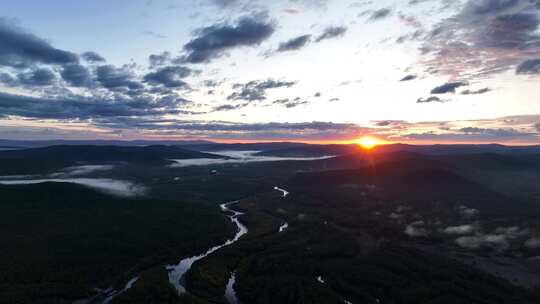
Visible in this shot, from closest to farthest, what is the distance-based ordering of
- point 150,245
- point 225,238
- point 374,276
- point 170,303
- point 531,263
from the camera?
point 170,303 < point 374,276 < point 531,263 < point 150,245 < point 225,238

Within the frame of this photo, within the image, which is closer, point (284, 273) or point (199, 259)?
point (284, 273)

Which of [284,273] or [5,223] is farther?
[5,223]

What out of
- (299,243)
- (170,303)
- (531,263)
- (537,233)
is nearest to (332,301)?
(170,303)

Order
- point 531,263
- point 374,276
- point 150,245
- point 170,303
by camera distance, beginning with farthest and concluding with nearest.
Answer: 1. point 150,245
2. point 531,263
3. point 374,276
4. point 170,303

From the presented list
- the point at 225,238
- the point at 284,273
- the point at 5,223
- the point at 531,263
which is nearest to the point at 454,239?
the point at 531,263

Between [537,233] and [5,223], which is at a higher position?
[5,223]

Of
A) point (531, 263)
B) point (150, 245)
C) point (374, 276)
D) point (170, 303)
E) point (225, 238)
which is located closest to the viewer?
point (170, 303)

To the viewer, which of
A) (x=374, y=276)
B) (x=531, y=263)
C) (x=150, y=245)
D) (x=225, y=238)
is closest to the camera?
(x=374, y=276)

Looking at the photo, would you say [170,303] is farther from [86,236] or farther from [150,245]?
[86,236]

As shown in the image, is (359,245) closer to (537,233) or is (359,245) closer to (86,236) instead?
(537,233)
